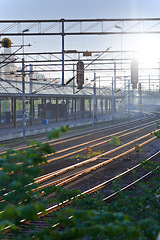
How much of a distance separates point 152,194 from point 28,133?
25678mm

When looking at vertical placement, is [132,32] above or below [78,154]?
above

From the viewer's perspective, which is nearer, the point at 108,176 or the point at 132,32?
the point at 108,176

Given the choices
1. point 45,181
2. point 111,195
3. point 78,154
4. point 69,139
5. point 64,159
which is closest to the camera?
point 111,195

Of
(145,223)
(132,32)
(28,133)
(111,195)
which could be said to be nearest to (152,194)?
(111,195)

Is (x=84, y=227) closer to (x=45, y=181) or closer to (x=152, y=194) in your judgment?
(x=152, y=194)

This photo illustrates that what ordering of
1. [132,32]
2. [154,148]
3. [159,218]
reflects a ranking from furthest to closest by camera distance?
[154,148]
[132,32]
[159,218]

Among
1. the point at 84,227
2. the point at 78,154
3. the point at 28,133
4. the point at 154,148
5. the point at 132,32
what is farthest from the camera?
the point at 28,133

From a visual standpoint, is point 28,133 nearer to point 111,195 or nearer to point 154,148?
point 154,148

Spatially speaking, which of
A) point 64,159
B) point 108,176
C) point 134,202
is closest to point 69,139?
point 64,159

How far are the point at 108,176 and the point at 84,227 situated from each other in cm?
1154

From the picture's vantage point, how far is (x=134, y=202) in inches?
325

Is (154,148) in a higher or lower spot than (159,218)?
lower

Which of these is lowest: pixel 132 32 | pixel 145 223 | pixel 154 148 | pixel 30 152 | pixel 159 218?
pixel 154 148

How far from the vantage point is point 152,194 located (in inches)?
313
